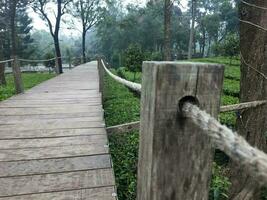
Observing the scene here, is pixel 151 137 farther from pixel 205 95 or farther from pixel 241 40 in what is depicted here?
pixel 241 40

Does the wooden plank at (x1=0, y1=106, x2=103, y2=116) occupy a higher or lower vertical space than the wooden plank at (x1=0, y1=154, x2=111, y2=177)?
lower

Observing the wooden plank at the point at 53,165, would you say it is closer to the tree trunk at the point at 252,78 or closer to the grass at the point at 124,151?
the grass at the point at 124,151

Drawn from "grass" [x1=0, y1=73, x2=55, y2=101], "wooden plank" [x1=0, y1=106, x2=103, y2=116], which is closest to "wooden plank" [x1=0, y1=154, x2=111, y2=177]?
"wooden plank" [x1=0, y1=106, x2=103, y2=116]

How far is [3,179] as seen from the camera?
2.13 metres

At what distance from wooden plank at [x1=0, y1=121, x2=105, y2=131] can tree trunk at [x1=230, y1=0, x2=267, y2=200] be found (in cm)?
165

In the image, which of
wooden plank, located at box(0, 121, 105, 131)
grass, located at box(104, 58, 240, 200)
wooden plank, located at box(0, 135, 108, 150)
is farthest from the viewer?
grass, located at box(104, 58, 240, 200)

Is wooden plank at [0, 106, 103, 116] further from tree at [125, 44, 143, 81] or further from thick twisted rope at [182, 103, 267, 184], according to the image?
tree at [125, 44, 143, 81]

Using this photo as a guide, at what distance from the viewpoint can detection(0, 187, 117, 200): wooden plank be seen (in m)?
1.90

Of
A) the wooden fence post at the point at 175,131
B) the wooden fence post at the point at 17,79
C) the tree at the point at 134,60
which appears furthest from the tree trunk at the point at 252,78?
the tree at the point at 134,60

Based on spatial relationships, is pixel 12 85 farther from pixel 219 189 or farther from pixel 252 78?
pixel 252 78

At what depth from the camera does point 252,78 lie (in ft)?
11.1

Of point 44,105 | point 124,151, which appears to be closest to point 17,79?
point 44,105

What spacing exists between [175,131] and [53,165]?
1.74 meters

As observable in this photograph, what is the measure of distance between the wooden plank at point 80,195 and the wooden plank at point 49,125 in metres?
1.54
